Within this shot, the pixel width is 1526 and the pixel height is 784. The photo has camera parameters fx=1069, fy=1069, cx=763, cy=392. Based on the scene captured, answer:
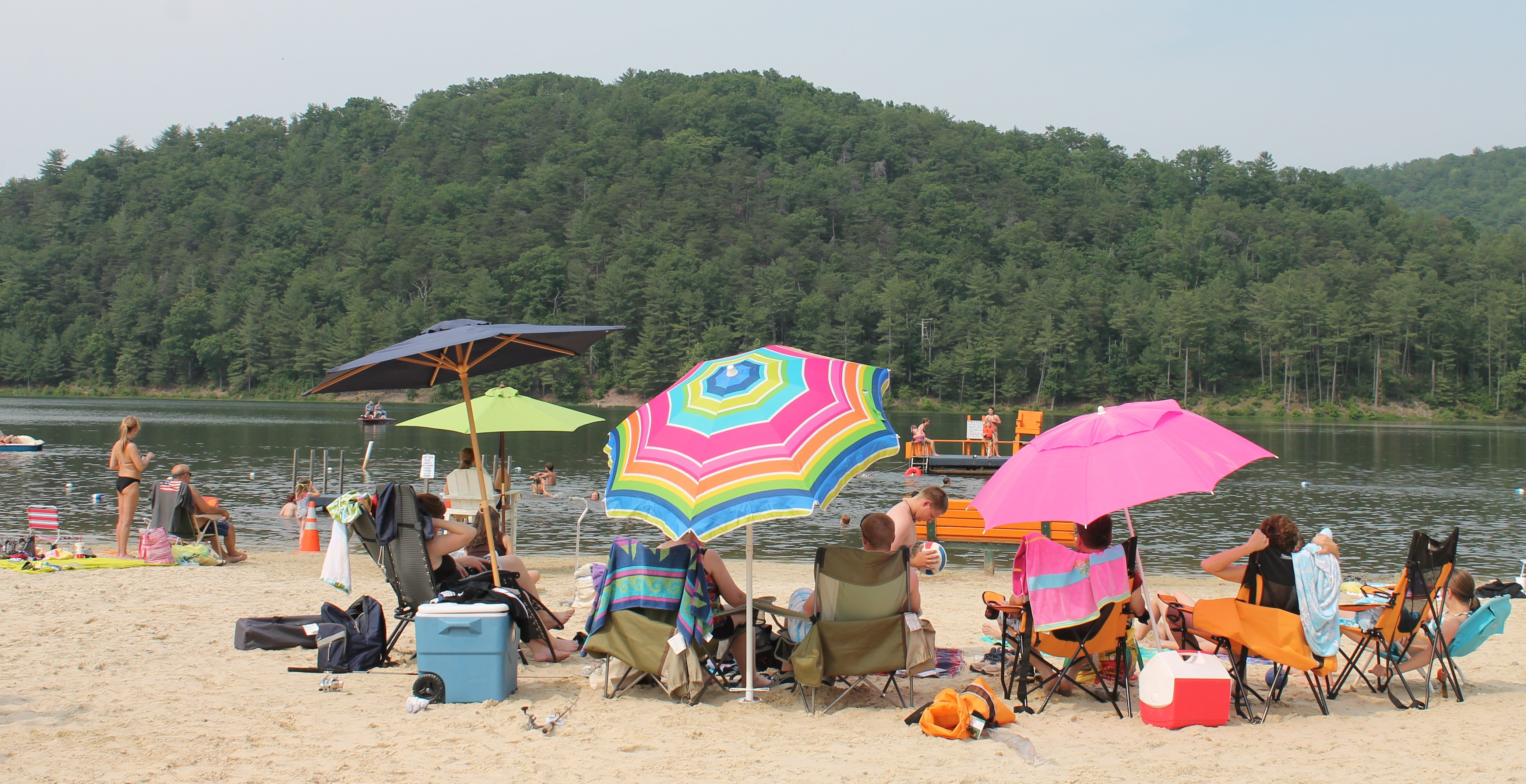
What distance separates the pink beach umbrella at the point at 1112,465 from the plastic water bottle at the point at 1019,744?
984 mm

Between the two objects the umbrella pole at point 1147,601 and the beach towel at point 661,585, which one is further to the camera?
the beach towel at point 661,585

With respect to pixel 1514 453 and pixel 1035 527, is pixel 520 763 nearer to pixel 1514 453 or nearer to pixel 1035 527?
pixel 1035 527

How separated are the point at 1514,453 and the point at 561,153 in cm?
11536

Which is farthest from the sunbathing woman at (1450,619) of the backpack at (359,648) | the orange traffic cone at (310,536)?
the orange traffic cone at (310,536)

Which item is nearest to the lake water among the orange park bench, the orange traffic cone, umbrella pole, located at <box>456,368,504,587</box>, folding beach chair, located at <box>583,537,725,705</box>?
the orange traffic cone

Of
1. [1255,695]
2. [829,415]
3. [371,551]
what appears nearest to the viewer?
[829,415]

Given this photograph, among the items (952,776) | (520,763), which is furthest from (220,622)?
(952,776)

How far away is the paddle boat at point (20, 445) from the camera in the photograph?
30969 mm

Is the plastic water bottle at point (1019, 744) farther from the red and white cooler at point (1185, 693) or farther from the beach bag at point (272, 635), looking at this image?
the beach bag at point (272, 635)

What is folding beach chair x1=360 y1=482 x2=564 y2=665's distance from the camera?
6184 millimetres

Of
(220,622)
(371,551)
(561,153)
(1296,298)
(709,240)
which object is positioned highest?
(561,153)

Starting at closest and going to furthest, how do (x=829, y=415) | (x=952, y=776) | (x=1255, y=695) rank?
1. (x=952, y=776)
2. (x=829, y=415)
3. (x=1255, y=695)

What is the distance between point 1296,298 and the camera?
87.2 m

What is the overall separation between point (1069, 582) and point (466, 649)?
124 inches
